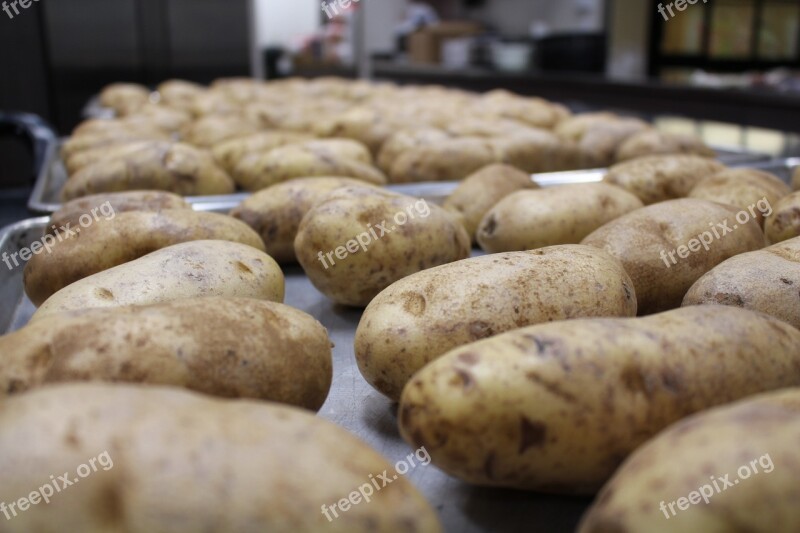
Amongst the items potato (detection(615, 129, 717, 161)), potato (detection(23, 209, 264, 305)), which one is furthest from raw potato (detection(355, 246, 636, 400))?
potato (detection(615, 129, 717, 161))

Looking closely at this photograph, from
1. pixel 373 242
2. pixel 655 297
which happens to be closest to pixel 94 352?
pixel 373 242

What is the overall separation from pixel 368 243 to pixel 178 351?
503 mm

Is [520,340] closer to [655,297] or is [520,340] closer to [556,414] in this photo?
[556,414]

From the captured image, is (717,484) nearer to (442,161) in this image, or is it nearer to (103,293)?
(103,293)

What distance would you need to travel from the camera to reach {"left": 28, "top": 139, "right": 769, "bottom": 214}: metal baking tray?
1.59 meters

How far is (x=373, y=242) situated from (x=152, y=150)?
2.53 ft

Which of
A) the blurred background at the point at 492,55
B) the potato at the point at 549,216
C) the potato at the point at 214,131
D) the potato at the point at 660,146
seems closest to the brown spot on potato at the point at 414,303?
the potato at the point at 549,216

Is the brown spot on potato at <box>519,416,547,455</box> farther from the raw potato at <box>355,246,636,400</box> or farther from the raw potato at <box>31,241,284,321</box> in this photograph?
the raw potato at <box>31,241,284,321</box>

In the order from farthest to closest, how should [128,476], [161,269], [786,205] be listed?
[786,205]
[161,269]
[128,476]

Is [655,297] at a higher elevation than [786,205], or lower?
lower

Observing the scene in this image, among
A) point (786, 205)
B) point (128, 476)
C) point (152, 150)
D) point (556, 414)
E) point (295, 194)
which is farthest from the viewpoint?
point (152, 150)

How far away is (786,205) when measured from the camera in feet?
3.69

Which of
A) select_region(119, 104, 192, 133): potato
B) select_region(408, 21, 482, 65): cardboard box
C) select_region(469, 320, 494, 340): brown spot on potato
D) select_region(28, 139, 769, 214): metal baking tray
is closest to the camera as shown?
select_region(469, 320, 494, 340): brown spot on potato

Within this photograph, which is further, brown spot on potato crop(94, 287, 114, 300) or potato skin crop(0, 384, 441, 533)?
brown spot on potato crop(94, 287, 114, 300)
